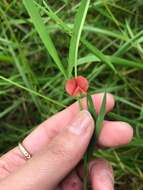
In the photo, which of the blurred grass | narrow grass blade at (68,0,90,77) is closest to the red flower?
narrow grass blade at (68,0,90,77)

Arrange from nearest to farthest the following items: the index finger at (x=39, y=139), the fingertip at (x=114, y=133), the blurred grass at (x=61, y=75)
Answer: the fingertip at (x=114, y=133) < the index finger at (x=39, y=139) < the blurred grass at (x=61, y=75)

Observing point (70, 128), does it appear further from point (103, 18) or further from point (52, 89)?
point (103, 18)

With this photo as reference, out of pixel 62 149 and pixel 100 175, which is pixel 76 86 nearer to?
pixel 62 149

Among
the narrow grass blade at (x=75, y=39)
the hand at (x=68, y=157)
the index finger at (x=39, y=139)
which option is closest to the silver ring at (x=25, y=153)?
the index finger at (x=39, y=139)

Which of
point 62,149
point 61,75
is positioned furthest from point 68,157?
point 61,75

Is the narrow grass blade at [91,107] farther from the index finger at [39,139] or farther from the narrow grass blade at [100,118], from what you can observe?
the index finger at [39,139]

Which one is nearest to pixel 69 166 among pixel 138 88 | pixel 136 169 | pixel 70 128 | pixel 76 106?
pixel 70 128
